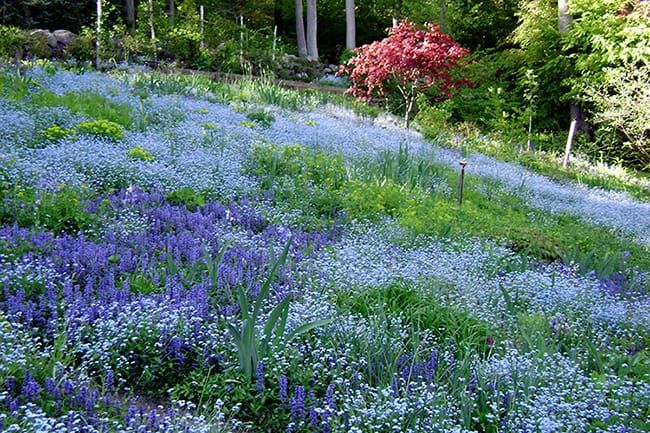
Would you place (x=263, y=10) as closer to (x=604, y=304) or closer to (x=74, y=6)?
(x=74, y=6)

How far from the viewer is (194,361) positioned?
2822 mm

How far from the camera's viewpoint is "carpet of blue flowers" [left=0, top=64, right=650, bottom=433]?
2.46m

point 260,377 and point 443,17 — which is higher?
point 443,17

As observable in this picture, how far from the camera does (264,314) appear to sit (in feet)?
10.6

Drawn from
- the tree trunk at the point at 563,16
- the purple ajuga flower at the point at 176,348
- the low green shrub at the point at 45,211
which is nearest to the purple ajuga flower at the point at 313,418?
the purple ajuga flower at the point at 176,348

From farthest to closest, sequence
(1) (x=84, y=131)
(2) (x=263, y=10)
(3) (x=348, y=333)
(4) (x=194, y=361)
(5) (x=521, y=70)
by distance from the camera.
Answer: (2) (x=263, y=10), (5) (x=521, y=70), (1) (x=84, y=131), (3) (x=348, y=333), (4) (x=194, y=361)

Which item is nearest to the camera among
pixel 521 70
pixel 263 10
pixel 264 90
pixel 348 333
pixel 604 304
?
pixel 348 333

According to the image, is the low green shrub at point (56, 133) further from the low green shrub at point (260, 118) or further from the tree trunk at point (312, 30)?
the tree trunk at point (312, 30)

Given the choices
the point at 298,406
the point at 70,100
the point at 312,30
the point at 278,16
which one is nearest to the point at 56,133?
the point at 70,100

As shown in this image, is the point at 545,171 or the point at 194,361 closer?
the point at 194,361

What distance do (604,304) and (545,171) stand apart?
9.05 meters

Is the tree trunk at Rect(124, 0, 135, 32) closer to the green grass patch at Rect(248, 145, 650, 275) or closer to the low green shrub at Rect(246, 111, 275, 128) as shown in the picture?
the low green shrub at Rect(246, 111, 275, 128)

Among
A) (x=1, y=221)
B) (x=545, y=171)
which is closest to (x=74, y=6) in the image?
(x=545, y=171)

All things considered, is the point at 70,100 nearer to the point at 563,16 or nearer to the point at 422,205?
the point at 422,205
